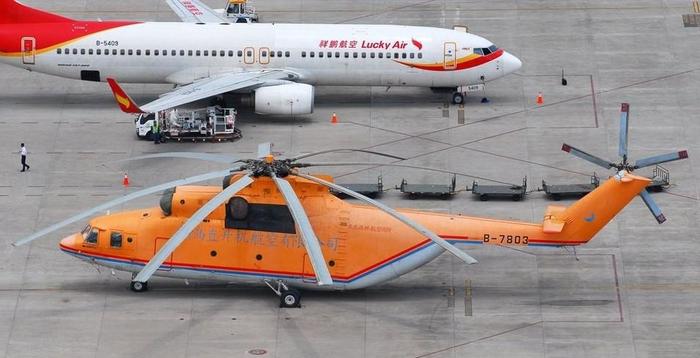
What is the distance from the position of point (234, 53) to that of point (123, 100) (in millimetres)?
7933

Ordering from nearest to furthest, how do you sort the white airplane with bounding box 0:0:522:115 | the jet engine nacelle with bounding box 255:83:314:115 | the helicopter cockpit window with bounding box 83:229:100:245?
1. the helicopter cockpit window with bounding box 83:229:100:245
2. the jet engine nacelle with bounding box 255:83:314:115
3. the white airplane with bounding box 0:0:522:115

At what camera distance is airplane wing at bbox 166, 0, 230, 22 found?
81.0 meters

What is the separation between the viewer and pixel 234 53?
76062 millimetres

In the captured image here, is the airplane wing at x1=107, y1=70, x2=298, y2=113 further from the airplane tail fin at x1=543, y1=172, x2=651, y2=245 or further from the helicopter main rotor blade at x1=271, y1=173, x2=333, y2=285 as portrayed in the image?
the airplane tail fin at x1=543, y1=172, x2=651, y2=245

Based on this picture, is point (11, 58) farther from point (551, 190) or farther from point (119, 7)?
point (551, 190)

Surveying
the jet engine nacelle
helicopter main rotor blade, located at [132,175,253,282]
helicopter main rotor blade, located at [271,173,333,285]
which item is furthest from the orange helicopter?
the jet engine nacelle

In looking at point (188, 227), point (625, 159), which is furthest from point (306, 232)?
point (625, 159)

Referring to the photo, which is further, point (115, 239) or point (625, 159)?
point (115, 239)

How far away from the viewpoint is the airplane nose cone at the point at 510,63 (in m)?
76.8

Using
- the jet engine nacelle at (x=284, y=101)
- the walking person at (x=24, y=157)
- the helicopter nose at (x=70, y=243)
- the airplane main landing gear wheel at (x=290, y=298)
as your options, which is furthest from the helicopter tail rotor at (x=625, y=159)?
the walking person at (x=24, y=157)

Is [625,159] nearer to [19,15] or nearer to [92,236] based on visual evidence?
[92,236]

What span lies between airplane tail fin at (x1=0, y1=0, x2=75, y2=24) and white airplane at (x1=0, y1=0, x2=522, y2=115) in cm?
4

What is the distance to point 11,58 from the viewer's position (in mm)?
75938

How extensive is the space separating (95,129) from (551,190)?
64.1 ft
